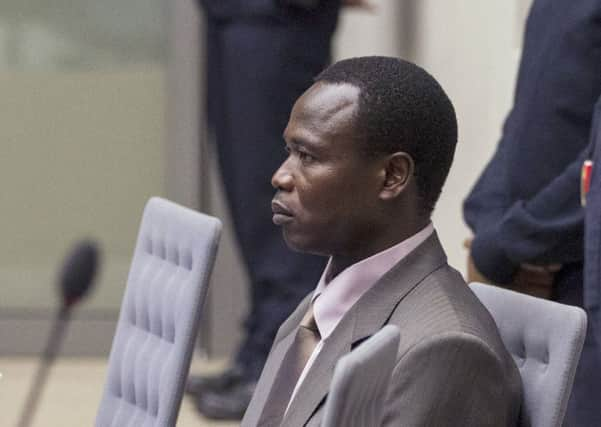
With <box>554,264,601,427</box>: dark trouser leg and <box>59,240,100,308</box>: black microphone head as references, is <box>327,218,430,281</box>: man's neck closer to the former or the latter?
<box>59,240,100,308</box>: black microphone head

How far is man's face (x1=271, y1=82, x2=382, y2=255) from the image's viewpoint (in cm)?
177

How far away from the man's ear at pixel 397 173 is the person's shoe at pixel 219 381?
258 centimetres

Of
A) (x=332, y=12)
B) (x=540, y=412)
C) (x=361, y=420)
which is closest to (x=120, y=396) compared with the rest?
(x=540, y=412)

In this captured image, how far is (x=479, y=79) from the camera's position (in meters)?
4.30

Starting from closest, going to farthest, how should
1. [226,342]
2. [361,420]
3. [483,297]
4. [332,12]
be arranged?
[361,420] < [483,297] < [332,12] < [226,342]

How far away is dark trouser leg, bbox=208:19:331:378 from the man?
2.10 metres

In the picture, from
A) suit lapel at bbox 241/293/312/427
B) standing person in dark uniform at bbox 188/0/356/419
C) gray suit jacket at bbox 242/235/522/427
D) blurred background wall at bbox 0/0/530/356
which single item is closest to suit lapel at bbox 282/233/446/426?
gray suit jacket at bbox 242/235/522/427

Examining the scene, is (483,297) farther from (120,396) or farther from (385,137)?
(120,396)

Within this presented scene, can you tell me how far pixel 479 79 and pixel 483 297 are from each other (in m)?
2.34

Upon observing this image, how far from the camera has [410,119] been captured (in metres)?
1.75

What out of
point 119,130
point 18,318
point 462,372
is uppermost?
point 462,372

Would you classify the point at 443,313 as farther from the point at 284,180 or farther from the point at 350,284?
the point at 284,180

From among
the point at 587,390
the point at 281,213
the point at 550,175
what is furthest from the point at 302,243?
the point at 550,175

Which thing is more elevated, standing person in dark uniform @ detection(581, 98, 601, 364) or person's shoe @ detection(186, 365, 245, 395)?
standing person in dark uniform @ detection(581, 98, 601, 364)
